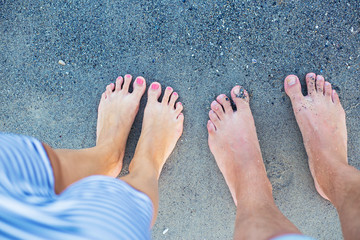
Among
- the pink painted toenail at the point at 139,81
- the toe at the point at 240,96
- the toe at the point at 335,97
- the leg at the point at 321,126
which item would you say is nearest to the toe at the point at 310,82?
the leg at the point at 321,126

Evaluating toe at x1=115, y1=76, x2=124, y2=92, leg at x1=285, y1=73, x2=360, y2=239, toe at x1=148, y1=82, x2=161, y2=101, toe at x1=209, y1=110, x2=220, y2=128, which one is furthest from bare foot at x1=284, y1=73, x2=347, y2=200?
toe at x1=115, y1=76, x2=124, y2=92

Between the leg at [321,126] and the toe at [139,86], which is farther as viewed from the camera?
the toe at [139,86]

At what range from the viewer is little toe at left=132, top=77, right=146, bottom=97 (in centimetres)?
168

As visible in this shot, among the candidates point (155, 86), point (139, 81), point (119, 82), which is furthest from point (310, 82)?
point (119, 82)

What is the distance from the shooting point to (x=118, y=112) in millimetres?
1682

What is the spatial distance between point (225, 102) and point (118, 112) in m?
0.69

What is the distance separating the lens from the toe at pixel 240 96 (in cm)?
165

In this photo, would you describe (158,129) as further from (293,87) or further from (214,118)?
(293,87)

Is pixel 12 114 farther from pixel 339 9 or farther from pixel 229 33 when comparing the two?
pixel 339 9

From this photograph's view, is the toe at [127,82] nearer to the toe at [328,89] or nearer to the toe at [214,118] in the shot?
the toe at [214,118]

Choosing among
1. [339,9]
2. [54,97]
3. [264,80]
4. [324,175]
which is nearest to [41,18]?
[54,97]

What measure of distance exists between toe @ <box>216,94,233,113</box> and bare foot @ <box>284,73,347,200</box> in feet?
1.21

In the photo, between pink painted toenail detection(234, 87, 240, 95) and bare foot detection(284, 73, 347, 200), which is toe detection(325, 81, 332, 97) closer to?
bare foot detection(284, 73, 347, 200)

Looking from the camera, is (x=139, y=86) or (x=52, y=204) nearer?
(x=52, y=204)
